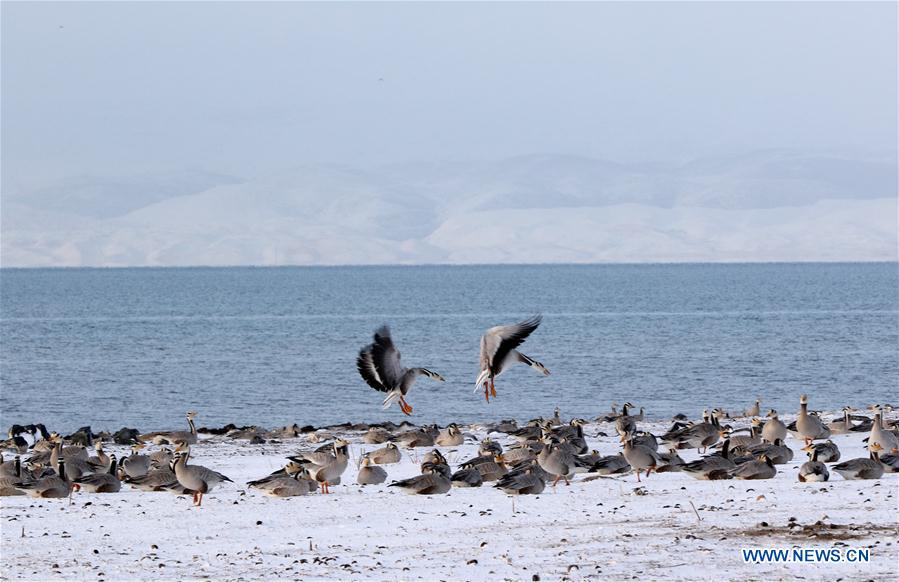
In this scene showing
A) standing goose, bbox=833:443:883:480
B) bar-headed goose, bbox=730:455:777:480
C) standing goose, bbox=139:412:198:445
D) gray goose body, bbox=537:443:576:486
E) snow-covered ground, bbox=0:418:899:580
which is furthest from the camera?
standing goose, bbox=139:412:198:445

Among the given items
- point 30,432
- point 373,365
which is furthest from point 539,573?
point 30,432

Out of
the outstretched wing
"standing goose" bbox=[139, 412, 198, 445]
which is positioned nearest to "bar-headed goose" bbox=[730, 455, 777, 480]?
the outstretched wing

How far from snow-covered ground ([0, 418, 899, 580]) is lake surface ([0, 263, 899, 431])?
21756 millimetres

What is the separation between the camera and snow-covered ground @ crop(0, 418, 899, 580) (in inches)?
516

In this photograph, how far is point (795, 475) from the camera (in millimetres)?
18688

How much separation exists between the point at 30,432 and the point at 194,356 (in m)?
36.8

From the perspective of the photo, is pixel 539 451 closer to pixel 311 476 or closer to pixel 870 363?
pixel 311 476

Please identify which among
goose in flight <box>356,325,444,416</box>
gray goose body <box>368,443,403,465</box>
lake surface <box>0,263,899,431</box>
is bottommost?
gray goose body <box>368,443,403,465</box>

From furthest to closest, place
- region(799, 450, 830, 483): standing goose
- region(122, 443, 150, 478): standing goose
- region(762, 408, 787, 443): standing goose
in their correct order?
region(762, 408, 787, 443): standing goose, region(122, 443, 150, 478): standing goose, region(799, 450, 830, 483): standing goose

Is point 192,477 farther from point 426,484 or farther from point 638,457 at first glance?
point 638,457

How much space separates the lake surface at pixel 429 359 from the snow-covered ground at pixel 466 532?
21.8m

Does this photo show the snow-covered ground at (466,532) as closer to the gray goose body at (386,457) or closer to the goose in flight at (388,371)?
the gray goose body at (386,457)

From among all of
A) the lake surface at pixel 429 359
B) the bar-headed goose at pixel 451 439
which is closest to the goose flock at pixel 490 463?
the bar-headed goose at pixel 451 439

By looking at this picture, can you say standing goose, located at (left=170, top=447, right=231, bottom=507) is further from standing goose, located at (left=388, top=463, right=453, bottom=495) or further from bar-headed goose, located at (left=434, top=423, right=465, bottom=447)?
bar-headed goose, located at (left=434, top=423, right=465, bottom=447)
